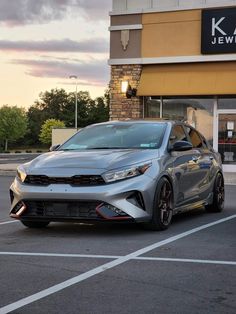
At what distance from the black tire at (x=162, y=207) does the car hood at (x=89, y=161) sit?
421 mm

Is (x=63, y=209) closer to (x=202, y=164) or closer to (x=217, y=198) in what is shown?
(x=202, y=164)

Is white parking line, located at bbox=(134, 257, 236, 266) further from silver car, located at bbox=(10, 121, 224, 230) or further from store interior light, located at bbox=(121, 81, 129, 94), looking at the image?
store interior light, located at bbox=(121, 81, 129, 94)

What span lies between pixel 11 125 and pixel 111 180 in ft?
281

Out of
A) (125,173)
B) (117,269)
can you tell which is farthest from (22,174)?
(117,269)

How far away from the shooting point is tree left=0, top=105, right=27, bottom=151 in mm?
91250

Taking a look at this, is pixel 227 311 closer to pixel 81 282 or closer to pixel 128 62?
pixel 81 282

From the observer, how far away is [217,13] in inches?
824

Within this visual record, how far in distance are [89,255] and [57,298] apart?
166 cm

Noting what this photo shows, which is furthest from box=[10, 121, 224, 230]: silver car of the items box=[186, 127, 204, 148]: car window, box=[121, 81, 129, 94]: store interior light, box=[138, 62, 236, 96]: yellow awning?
box=[121, 81, 129, 94]: store interior light

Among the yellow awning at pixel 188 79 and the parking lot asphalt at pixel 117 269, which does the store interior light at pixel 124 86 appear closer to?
the yellow awning at pixel 188 79

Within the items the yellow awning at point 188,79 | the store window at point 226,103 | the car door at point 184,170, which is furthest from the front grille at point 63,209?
the store window at point 226,103

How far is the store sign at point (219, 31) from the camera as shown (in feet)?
68.0

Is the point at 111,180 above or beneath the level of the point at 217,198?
above

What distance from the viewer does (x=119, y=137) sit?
9.04 m
